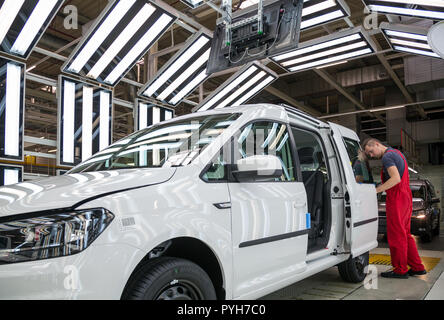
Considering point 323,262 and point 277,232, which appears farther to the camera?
point 323,262

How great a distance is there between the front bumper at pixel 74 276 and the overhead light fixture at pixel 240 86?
7.02 meters

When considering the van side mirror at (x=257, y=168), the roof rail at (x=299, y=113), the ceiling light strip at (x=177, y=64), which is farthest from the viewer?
the ceiling light strip at (x=177, y=64)

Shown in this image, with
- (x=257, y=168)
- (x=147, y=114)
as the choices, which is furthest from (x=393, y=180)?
(x=147, y=114)

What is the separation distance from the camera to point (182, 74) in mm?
7820

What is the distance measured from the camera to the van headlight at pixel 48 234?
160 centimetres

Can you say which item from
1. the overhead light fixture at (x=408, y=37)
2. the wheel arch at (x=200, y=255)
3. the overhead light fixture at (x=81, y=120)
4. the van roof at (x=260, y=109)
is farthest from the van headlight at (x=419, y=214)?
the wheel arch at (x=200, y=255)

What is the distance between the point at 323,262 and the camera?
3.46 metres

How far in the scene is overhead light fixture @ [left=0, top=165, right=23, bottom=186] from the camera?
507cm

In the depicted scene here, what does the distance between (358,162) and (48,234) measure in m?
3.67

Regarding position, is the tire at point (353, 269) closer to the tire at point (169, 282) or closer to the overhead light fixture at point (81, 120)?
the tire at point (169, 282)

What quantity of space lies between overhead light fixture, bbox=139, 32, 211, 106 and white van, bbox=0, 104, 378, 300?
13.2ft
